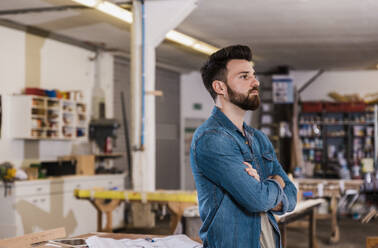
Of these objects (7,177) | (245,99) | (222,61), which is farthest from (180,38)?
(245,99)

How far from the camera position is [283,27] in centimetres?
955

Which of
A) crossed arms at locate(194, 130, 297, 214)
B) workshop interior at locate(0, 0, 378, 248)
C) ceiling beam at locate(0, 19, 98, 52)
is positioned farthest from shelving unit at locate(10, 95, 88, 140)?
crossed arms at locate(194, 130, 297, 214)

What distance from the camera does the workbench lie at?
662 cm

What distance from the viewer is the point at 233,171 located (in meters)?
2.34

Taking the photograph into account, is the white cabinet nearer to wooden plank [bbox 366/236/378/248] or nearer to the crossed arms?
wooden plank [bbox 366/236/378/248]

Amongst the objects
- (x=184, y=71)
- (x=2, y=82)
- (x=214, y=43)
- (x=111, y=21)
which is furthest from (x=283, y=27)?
(x=184, y=71)

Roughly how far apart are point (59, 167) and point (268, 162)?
22.7 ft

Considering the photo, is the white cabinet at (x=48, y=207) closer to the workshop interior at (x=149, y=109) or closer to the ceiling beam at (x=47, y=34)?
the workshop interior at (x=149, y=109)

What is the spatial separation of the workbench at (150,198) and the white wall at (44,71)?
88.2 inches

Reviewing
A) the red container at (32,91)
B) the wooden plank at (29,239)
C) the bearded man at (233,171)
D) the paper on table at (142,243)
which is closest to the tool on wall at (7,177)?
the red container at (32,91)

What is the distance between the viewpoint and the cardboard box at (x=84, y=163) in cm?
963

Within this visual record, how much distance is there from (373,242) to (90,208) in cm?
683

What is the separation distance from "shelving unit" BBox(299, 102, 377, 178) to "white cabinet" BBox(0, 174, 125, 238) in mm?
6229

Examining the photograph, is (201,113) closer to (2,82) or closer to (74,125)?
(74,125)
